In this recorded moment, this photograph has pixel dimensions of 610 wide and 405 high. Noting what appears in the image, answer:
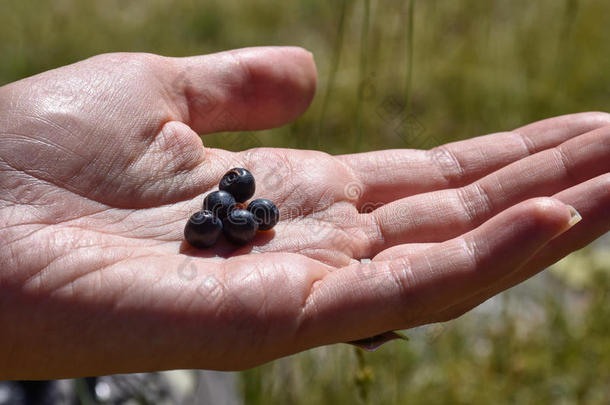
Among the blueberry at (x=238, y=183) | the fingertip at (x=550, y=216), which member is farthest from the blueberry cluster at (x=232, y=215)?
the fingertip at (x=550, y=216)

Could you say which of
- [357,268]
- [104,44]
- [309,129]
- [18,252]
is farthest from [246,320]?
[104,44]

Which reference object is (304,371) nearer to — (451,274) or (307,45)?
(451,274)

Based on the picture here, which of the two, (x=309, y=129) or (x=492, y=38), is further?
(x=492, y=38)

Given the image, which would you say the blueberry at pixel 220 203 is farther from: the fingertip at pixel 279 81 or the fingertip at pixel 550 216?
the fingertip at pixel 550 216

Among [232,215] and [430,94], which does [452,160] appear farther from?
[430,94]

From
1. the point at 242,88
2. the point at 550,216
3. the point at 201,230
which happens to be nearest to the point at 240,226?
the point at 201,230

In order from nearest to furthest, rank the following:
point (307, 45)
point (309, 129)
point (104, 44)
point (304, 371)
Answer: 1. point (304, 371)
2. point (309, 129)
3. point (104, 44)
4. point (307, 45)

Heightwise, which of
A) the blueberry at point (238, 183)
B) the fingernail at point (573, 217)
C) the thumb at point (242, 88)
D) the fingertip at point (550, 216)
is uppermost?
the fingertip at point (550, 216)

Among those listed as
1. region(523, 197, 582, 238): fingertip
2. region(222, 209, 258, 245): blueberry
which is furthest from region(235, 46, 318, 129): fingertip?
region(523, 197, 582, 238): fingertip
